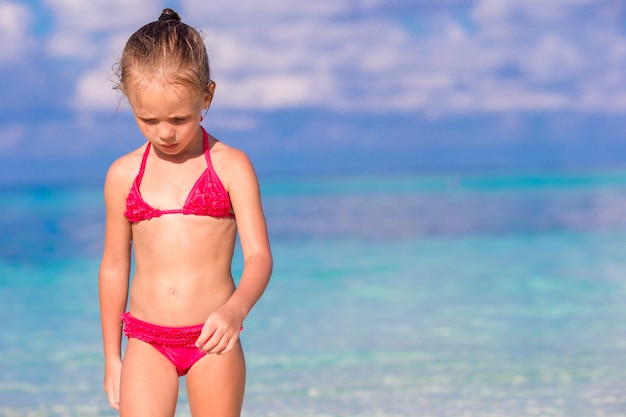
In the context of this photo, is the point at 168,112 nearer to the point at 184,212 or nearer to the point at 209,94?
the point at 209,94

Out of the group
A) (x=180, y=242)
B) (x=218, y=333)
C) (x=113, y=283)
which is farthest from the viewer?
(x=113, y=283)

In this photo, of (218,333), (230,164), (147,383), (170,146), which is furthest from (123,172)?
(218,333)

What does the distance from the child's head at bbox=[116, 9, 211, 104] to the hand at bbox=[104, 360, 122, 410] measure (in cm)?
88

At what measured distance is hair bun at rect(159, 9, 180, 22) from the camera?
2.88 m

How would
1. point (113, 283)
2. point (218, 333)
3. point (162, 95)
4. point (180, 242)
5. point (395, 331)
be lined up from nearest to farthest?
point (218, 333), point (162, 95), point (180, 242), point (113, 283), point (395, 331)

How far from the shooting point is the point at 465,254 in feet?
57.0

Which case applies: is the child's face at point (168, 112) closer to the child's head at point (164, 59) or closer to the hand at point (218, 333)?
the child's head at point (164, 59)

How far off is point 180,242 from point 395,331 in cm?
648

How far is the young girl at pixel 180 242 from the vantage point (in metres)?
2.82

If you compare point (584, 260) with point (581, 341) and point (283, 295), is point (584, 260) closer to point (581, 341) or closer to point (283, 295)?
point (283, 295)

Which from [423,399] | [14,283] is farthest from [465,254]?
[423,399]

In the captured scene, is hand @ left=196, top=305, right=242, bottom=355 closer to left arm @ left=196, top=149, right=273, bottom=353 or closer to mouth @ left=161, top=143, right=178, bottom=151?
left arm @ left=196, top=149, right=273, bottom=353

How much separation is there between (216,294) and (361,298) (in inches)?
343

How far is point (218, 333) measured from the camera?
2326 millimetres
